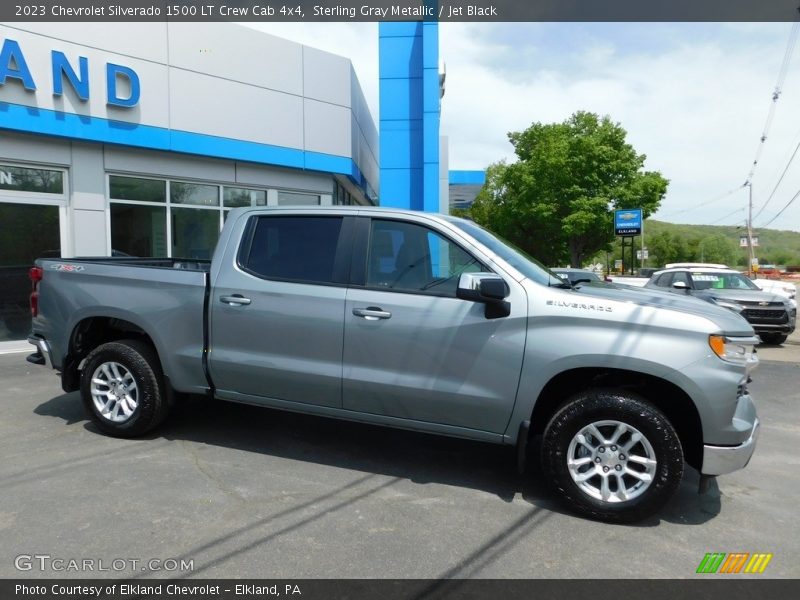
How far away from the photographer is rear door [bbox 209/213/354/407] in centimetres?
423

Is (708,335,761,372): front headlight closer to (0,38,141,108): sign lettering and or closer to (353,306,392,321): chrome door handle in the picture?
(353,306,392,321): chrome door handle

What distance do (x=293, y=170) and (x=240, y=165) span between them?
1320 millimetres

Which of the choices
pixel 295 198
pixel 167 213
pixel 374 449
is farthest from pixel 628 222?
pixel 374 449

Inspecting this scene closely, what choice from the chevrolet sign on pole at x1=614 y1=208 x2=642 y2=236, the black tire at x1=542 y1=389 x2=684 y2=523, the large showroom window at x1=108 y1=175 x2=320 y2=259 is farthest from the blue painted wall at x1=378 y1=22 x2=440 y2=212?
the chevrolet sign on pole at x1=614 y1=208 x2=642 y2=236

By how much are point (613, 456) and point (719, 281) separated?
1112 centimetres

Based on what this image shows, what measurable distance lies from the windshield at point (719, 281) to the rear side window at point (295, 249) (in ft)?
35.4

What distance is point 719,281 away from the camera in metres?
13.0

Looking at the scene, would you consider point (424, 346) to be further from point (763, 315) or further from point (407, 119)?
point (407, 119)

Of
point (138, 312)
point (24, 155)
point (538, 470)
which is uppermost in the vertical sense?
point (24, 155)

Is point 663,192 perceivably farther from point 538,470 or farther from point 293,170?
point 538,470

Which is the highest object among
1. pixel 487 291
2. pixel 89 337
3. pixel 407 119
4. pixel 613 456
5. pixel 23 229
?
pixel 407 119

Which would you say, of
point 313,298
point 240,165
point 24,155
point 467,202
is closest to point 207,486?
point 313,298

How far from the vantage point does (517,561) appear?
3.14 m
